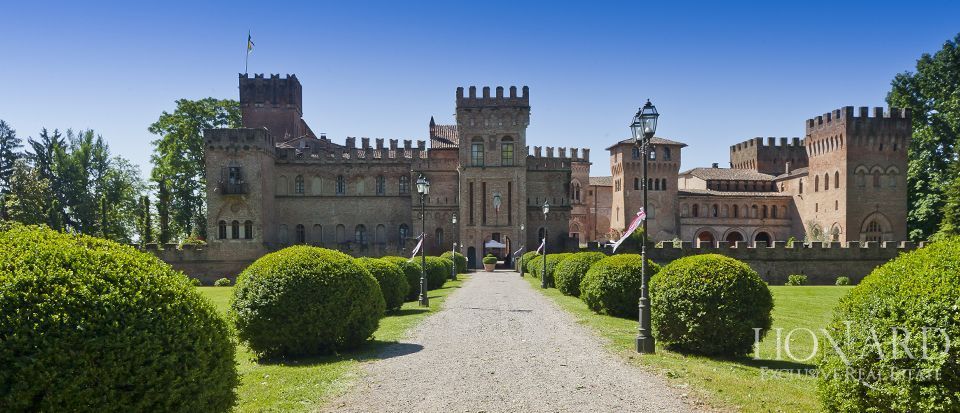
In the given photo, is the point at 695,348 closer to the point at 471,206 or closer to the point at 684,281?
the point at 684,281

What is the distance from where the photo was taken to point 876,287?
22.9ft

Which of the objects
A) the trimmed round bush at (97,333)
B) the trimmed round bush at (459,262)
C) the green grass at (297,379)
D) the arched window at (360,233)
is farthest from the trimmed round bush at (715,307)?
the arched window at (360,233)

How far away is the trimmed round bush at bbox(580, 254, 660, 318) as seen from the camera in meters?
18.5

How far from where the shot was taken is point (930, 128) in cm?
5319

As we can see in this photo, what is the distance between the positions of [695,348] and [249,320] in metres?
8.10

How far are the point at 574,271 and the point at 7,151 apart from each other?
63.6m

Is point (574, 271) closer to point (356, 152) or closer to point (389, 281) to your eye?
point (389, 281)

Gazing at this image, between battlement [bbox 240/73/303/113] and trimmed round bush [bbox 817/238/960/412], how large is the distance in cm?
6264

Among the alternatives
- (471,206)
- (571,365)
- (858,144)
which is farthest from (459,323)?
(858,144)

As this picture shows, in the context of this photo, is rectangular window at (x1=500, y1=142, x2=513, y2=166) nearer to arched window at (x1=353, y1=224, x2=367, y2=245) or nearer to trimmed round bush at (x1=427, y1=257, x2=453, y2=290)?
arched window at (x1=353, y1=224, x2=367, y2=245)

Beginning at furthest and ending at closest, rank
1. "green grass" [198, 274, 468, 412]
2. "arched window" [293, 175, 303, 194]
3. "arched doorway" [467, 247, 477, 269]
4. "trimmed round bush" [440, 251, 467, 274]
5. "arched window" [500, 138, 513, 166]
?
"arched window" [293, 175, 303, 194]
"arched window" [500, 138, 513, 166]
"arched doorway" [467, 247, 477, 269]
"trimmed round bush" [440, 251, 467, 274]
"green grass" [198, 274, 468, 412]

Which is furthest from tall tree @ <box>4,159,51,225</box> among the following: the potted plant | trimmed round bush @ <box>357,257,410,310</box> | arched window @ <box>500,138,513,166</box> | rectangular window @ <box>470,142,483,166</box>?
trimmed round bush @ <box>357,257,410,310</box>

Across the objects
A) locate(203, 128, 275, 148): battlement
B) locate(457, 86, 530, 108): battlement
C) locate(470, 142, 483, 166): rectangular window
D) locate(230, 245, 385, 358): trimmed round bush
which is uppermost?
locate(457, 86, 530, 108): battlement

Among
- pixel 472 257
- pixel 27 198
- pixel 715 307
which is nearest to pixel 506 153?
pixel 472 257
